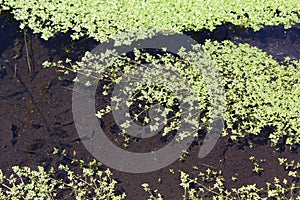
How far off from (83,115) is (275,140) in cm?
132

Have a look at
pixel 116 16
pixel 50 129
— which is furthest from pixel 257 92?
pixel 50 129

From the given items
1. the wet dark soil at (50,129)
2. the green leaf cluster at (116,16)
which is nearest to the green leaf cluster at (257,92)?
the wet dark soil at (50,129)

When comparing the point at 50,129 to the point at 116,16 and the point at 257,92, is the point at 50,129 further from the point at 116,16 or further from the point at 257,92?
the point at 257,92

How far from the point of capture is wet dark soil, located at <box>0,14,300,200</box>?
2711mm

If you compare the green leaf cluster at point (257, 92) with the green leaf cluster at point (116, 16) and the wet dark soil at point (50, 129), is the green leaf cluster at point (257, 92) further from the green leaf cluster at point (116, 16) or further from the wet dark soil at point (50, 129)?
the green leaf cluster at point (116, 16)

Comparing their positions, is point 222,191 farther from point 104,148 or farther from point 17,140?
point 17,140

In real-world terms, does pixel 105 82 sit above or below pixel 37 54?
below

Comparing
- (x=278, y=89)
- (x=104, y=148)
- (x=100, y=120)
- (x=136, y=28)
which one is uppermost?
(x=136, y=28)

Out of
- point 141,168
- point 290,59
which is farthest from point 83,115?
point 290,59

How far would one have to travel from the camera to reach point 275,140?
9.55 feet

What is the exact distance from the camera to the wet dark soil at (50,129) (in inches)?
107

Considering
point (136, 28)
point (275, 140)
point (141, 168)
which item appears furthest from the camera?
point (136, 28)

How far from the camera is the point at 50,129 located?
9.21 ft

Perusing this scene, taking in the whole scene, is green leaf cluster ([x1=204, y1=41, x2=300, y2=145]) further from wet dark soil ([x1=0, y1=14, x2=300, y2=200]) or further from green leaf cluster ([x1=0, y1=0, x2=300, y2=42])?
green leaf cluster ([x1=0, y1=0, x2=300, y2=42])
